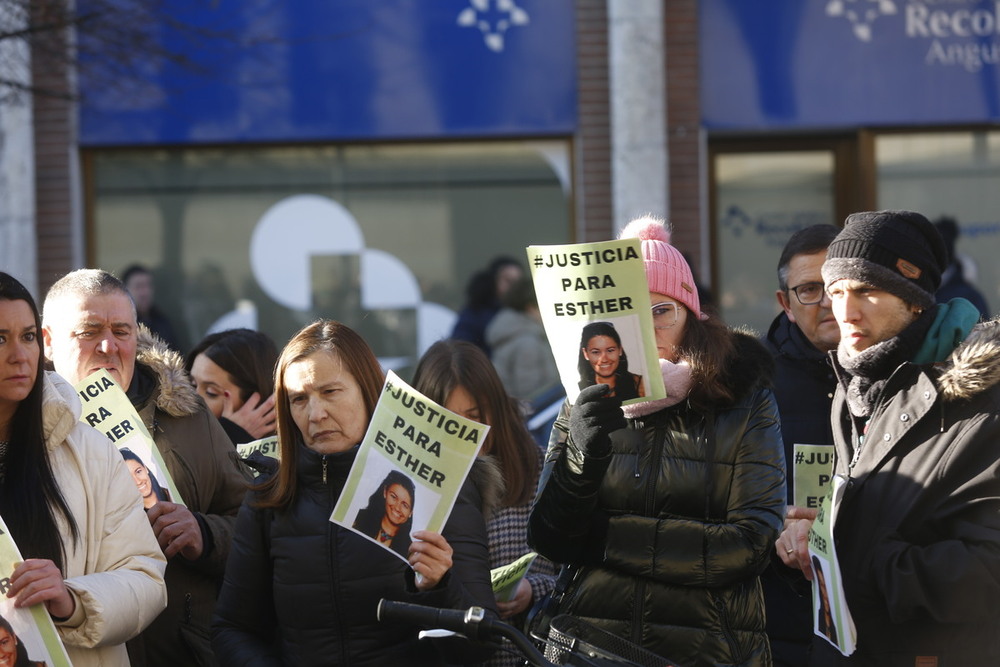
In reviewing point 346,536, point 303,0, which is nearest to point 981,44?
point 303,0

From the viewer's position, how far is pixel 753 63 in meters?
10.4

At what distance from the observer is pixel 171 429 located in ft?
13.7

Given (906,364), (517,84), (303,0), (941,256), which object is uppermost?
(303,0)

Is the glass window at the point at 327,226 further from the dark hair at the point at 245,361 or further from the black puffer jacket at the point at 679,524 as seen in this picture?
the black puffer jacket at the point at 679,524

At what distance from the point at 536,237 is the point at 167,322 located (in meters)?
3.06

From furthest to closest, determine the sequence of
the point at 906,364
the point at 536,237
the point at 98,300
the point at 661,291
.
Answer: the point at 536,237 < the point at 98,300 < the point at 661,291 < the point at 906,364

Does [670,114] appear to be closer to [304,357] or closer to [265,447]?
[265,447]

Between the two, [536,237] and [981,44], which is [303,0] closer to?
[536,237]

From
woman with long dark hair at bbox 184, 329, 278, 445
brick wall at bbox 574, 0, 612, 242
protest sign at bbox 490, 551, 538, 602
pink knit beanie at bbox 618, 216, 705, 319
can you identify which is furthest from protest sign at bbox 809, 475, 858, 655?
brick wall at bbox 574, 0, 612, 242

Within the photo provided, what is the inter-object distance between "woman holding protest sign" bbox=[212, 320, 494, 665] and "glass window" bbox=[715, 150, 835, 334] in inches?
304

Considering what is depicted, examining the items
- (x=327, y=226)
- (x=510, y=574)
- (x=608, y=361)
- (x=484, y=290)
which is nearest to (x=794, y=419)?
(x=510, y=574)

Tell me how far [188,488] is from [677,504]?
1677 mm

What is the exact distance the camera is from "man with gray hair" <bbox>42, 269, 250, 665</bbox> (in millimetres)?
3988

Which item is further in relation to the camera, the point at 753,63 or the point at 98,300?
the point at 753,63
